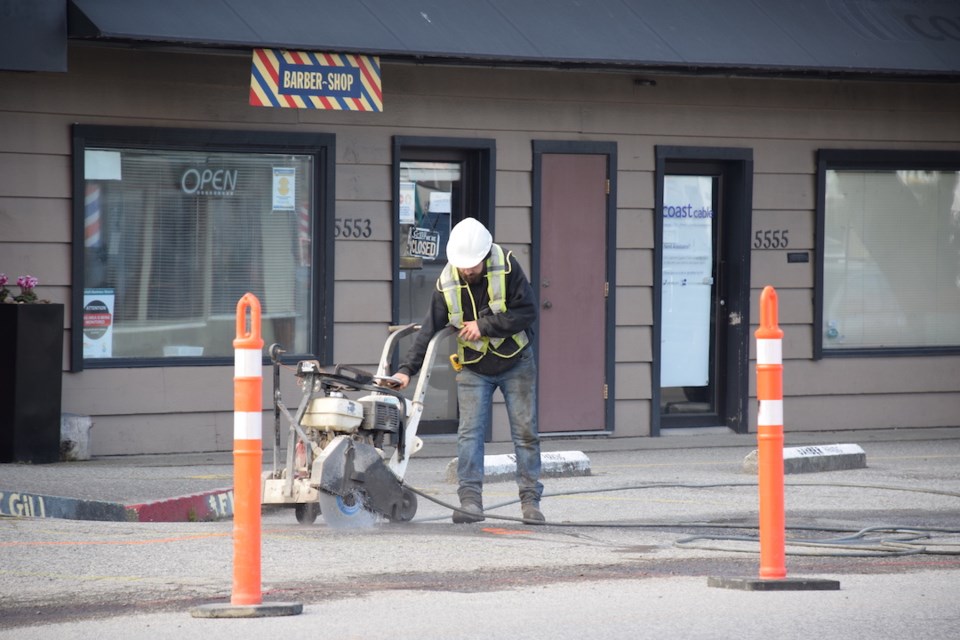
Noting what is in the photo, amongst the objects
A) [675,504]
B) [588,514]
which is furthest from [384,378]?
[675,504]

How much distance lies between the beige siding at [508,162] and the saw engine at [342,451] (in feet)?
12.4

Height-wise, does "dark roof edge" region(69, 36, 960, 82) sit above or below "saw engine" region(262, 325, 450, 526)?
above

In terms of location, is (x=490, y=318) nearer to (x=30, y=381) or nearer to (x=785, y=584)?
(x=785, y=584)

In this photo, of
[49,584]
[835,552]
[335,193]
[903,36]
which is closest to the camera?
[49,584]

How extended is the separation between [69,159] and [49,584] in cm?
566

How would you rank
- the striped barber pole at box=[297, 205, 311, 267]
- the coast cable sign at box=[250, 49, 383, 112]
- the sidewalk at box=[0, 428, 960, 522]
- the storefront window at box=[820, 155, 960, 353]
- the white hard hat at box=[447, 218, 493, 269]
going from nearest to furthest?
the white hard hat at box=[447, 218, 493, 269] → the sidewalk at box=[0, 428, 960, 522] → the coast cable sign at box=[250, 49, 383, 112] → the striped barber pole at box=[297, 205, 311, 267] → the storefront window at box=[820, 155, 960, 353]

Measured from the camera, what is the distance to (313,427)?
8641 millimetres

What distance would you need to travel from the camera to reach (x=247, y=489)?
20.6 feet

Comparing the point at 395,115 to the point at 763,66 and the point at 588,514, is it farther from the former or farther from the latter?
the point at 588,514

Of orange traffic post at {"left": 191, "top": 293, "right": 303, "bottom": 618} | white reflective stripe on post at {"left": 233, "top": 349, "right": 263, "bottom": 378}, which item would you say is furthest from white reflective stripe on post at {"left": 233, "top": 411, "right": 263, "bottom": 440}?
white reflective stripe on post at {"left": 233, "top": 349, "right": 263, "bottom": 378}

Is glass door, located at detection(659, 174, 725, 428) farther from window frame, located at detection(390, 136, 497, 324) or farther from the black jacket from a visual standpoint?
the black jacket

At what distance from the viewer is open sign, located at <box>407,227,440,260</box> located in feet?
44.4

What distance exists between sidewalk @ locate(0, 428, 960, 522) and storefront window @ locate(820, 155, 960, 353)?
102 cm

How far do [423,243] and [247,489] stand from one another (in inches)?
293
